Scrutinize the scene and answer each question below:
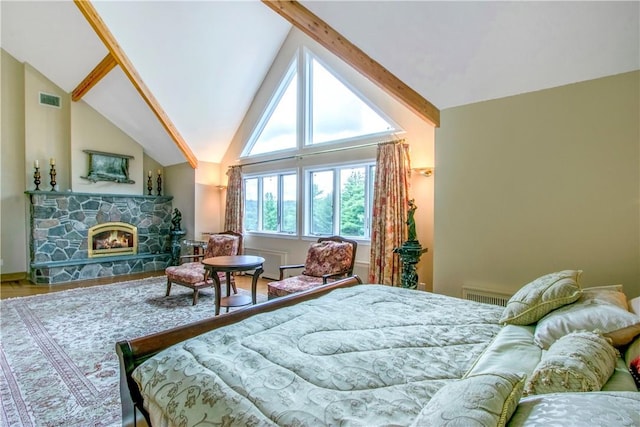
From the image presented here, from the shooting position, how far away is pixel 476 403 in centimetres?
77

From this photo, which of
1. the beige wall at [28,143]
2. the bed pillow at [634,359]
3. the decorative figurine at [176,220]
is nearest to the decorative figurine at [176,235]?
the decorative figurine at [176,220]

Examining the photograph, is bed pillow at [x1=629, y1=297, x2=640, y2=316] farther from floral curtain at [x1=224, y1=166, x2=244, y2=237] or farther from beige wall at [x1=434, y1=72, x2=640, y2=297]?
floral curtain at [x1=224, y1=166, x2=244, y2=237]

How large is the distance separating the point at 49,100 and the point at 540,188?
8.08 meters

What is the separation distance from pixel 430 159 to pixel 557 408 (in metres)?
3.59

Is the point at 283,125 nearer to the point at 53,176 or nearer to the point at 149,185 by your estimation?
the point at 149,185

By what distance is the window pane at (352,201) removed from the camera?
191 inches

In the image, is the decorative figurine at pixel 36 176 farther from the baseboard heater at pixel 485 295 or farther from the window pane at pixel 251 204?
the baseboard heater at pixel 485 295

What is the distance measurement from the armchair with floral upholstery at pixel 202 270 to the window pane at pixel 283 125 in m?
1.92

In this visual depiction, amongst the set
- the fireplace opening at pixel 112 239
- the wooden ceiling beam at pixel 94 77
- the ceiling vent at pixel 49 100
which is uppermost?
the wooden ceiling beam at pixel 94 77

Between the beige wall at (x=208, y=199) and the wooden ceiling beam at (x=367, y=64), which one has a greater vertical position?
the wooden ceiling beam at (x=367, y=64)

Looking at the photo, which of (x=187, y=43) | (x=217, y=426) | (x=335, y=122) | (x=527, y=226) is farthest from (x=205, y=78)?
(x=217, y=426)

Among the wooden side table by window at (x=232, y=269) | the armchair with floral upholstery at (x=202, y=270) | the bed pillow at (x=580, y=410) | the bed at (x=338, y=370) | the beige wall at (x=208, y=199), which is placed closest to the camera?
the bed pillow at (x=580, y=410)

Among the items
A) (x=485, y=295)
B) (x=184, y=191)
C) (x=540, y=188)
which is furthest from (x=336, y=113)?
(x=184, y=191)

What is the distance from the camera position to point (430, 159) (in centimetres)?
403
